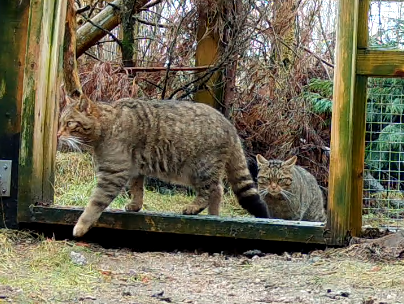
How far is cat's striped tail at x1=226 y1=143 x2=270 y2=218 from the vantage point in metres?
5.20

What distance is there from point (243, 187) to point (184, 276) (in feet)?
5.42

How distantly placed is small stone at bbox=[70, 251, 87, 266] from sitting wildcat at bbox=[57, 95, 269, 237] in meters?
0.41

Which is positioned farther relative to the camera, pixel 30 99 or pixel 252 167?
pixel 252 167

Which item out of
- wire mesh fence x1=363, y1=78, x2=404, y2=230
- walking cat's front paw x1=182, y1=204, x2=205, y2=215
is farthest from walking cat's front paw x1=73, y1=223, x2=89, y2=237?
wire mesh fence x1=363, y1=78, x2=404, y2=230

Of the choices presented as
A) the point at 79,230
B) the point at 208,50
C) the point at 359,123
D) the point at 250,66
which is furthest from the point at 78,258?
the point at 250,66

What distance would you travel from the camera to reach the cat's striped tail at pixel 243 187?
520 centimetres

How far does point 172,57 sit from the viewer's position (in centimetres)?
748

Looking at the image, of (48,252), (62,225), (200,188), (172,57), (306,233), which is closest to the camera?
(48,252)

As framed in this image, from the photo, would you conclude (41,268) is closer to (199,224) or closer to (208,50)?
(199,224)

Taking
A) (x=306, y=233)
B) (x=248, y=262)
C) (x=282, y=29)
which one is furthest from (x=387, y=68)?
(x=282, y=29)

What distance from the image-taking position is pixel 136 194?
5.04 meters

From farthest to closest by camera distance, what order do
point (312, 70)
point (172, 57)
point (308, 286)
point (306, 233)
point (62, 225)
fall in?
point (312, 70) < point (172, 57) < point (62, 225) < point (306, 233) < point (308, 286)

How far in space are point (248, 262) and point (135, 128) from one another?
136 cm

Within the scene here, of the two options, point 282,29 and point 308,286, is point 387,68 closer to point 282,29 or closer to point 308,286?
point 308,286
